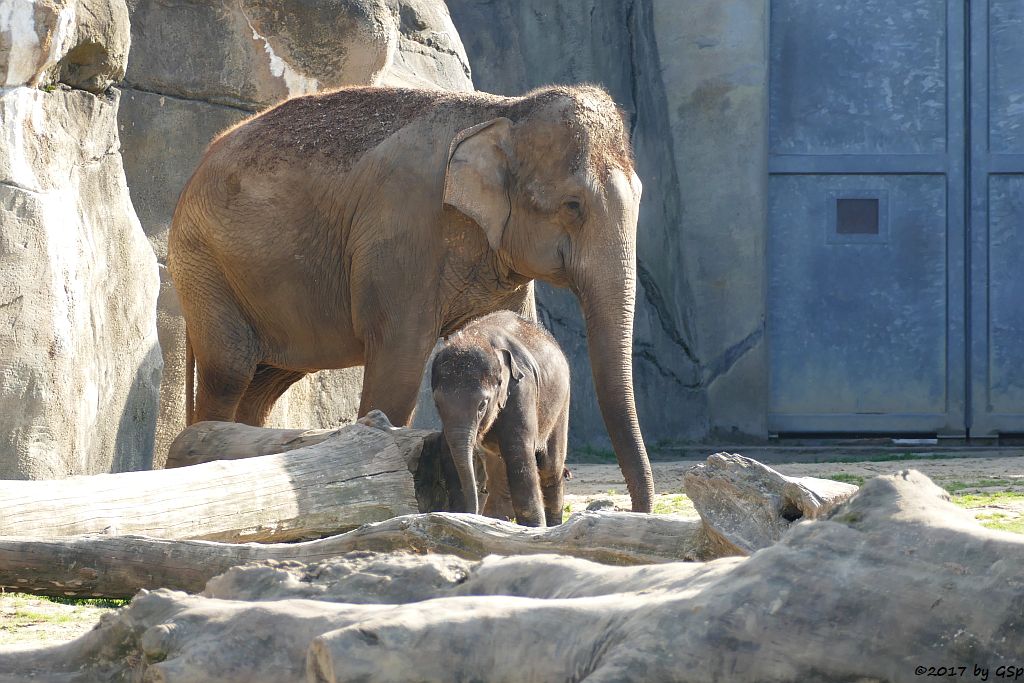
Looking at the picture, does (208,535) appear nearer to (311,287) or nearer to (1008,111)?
(311,287)

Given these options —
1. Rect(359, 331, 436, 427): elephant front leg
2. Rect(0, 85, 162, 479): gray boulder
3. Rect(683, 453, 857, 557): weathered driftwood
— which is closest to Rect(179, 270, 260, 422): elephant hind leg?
Rect(0, 85, 162, 479): gray boulder

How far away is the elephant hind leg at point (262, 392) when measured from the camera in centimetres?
656

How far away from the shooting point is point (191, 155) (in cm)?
727

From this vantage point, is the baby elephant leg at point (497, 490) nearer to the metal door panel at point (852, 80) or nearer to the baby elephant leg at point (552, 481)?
the baby elephant leg at point (552, 481)

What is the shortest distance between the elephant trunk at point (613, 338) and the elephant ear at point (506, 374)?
12.2 inches

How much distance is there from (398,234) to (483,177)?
44 cm

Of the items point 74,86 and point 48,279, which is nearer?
point 48,279

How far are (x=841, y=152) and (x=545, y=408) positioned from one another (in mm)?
5799

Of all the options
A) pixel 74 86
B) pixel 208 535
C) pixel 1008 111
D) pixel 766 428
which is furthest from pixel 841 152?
pixel 208 535

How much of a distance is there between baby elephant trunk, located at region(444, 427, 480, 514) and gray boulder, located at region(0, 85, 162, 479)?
1.38 metres

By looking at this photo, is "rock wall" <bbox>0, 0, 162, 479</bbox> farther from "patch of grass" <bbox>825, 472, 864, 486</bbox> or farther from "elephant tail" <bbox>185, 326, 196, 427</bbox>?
"patch of grass" <bbox>825, 472, 864, 486</bbox>

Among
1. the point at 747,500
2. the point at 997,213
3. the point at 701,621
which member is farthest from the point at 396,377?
the point at 997,213

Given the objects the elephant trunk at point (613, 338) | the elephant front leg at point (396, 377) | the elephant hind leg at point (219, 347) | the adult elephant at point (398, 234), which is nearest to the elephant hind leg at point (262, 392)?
the adult elephant at point (398, 234)

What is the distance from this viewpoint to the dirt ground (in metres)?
3.44
